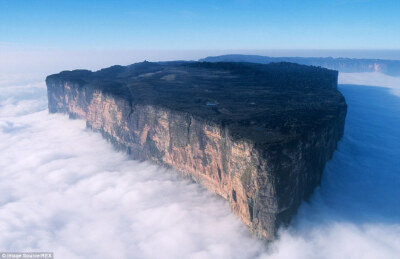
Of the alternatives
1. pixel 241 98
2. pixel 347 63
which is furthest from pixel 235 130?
pixel 347 63

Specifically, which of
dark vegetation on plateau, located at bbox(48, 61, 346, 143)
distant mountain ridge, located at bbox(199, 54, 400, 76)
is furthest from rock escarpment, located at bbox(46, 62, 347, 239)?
distant mountain ridge, located at bbox(199, 54, 400, 76)

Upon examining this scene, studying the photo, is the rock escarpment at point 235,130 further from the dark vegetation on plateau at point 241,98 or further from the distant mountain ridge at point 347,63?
the distant mountain ridge at point 347,63

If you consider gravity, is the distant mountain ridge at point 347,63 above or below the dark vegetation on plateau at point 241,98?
above

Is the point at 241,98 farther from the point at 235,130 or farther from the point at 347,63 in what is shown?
the point at 347,63

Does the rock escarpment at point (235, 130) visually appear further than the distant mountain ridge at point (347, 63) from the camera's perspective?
No

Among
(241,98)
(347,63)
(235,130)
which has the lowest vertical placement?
(235,130)

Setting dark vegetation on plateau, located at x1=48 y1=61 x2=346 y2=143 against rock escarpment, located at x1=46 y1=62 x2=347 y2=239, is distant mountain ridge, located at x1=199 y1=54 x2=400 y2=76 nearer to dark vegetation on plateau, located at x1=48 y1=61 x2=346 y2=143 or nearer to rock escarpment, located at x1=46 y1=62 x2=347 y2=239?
dark vegetation on plateau, located at x1=48 y1=61 x2=346 y2=143

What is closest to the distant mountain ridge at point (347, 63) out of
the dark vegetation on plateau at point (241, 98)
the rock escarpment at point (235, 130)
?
the dark vegetation on plateau at point (241, 98)

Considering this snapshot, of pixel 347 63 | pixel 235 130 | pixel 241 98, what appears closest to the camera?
pixel 235 130
